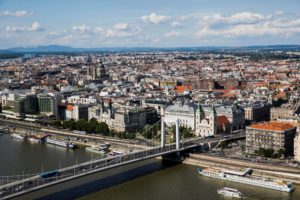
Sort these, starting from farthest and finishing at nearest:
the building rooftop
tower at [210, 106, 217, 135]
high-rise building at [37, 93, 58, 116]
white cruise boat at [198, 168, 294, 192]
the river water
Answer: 1. high-rise building at [37, 93, 58, 116]
2. tower at [210, 106, 217, 135]
3. the building rooftop
4. white cruise boat at [198, 168, 294, 192]
5. the river water

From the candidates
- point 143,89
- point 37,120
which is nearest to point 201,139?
point 37,120

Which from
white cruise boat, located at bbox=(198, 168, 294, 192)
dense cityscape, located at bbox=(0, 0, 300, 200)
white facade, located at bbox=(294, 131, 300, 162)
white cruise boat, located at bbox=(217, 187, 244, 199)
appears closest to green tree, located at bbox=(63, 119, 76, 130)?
dense cityscape, located at bbox=(0, 0, 300, 200)

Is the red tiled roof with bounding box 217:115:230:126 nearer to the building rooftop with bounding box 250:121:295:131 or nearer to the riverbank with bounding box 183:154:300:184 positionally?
the building rooftop with bounding box 250:121:295:131

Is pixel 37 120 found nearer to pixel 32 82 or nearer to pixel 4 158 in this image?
pixel 4 158

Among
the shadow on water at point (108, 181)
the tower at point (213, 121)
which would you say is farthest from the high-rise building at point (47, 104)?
the shadow on water at point (108, 181)

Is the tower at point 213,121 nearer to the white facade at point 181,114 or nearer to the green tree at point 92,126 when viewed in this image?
the white facade at point 181,114

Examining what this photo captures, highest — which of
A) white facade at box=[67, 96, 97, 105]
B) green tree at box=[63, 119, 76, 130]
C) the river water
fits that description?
white facade at box=[67, 96, 97, 105]
